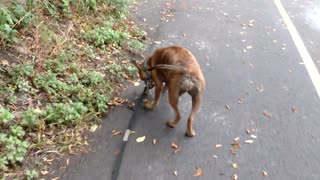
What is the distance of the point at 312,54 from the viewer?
6891 mm

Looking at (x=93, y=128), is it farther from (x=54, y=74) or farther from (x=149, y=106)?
(x=54, y=74)

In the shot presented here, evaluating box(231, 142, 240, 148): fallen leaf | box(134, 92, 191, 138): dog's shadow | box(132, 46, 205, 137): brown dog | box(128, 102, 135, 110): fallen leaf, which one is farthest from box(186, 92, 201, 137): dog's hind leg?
box(128, 102, 135, 110): fallen leaf

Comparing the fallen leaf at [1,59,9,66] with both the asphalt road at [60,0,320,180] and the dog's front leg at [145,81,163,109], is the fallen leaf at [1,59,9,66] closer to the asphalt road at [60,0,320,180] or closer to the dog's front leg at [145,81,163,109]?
the asphalt road at [60,0,320,180]

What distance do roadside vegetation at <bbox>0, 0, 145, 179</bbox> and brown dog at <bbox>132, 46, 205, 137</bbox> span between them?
2.46 ft

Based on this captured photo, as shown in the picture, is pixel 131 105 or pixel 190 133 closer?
pixel 190 133

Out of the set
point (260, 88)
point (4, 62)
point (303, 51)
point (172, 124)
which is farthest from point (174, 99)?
point (303, 51)

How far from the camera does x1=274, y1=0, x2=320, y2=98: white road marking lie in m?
6.07

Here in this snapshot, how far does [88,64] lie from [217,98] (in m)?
1.97

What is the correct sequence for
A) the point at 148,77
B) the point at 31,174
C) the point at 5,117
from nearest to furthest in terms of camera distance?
the point at 31,174, the point at 5,117, the point at 148,77

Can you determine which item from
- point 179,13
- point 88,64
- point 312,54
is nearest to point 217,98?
point 88,64

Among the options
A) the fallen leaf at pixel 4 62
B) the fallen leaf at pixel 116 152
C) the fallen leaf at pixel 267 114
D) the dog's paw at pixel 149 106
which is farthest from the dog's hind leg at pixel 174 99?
the fallen leaf at pixel 4 62

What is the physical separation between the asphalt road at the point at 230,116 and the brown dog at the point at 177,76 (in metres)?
0.36

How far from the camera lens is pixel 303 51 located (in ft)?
22.8

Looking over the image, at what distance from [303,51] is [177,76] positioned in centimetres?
370
